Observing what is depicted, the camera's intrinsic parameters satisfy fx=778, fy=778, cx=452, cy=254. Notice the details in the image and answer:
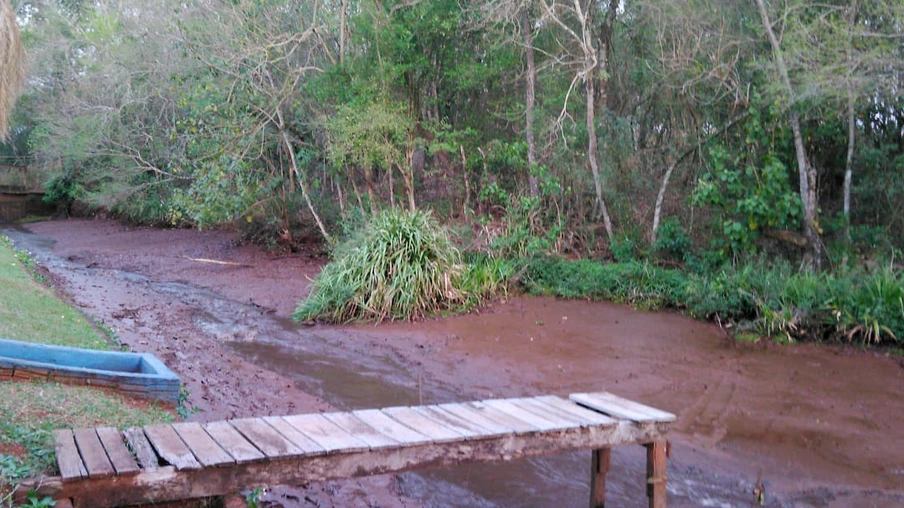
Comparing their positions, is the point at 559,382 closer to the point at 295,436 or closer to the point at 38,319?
the point at 295,436

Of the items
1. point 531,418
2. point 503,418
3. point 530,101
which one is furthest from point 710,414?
point 530,101

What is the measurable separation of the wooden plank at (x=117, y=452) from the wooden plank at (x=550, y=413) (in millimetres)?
2840

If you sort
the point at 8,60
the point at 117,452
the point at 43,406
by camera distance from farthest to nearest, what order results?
1. the point at 8,60
2. the point at 43,406
3. the point at 117,452

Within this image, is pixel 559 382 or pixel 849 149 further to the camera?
pixel 849 149

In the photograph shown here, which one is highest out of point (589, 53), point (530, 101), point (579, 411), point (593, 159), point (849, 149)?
point (589, 53)

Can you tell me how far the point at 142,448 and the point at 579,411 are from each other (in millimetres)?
3167

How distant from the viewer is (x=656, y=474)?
596 cm

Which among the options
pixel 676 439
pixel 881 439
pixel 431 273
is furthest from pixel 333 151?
pixel 881 439

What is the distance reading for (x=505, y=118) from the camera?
18359 millimetres

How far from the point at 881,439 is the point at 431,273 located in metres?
7.73

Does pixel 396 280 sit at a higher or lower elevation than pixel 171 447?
lower

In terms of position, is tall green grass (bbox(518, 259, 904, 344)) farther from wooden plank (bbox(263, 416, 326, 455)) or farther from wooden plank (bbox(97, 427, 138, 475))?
wooden plank (bbox(97, 427, 138, 475))

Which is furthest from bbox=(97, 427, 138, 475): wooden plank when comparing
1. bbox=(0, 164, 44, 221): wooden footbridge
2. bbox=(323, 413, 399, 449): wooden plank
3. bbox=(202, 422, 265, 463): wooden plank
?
bbox=(0, 164, 44, 221): wooden footbridge

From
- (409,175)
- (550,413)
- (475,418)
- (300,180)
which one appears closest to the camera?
(475,418)
